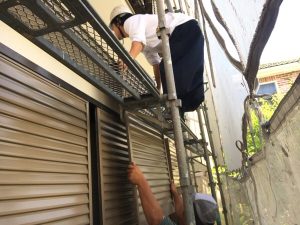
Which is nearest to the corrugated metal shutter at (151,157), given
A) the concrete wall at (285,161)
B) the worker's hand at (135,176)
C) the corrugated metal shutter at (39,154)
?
the worker's hand at (135,176)

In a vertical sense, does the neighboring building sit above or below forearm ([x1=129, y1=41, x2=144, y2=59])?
below

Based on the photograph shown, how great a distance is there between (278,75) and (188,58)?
3.05ft

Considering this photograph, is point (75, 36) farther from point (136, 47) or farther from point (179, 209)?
point (179, 209)

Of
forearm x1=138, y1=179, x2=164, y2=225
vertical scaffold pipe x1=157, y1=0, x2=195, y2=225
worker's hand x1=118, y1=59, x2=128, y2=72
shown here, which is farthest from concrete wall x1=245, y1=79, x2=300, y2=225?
worker's hand x1=118, y1=59, x2=128, y2=72

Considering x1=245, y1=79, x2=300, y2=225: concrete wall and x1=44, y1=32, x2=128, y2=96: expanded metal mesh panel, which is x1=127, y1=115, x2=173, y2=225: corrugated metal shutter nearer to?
x1=44, y1=32, x2=128, y2=96: expanded metal mesh panel

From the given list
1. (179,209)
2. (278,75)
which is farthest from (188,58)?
(179,209)

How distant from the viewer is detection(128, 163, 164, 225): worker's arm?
2.47 m

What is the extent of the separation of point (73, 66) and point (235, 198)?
216 inches

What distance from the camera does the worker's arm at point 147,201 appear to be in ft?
8.10

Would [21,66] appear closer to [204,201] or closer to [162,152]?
[204,201]

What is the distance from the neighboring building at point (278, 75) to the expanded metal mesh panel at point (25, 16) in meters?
1.27

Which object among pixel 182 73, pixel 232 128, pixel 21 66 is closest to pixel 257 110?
pixel 182 73

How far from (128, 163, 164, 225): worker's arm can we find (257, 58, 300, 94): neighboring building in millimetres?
1257

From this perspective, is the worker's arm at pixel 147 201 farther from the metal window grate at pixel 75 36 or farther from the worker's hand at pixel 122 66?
the worker's hand at pixel 122 66
